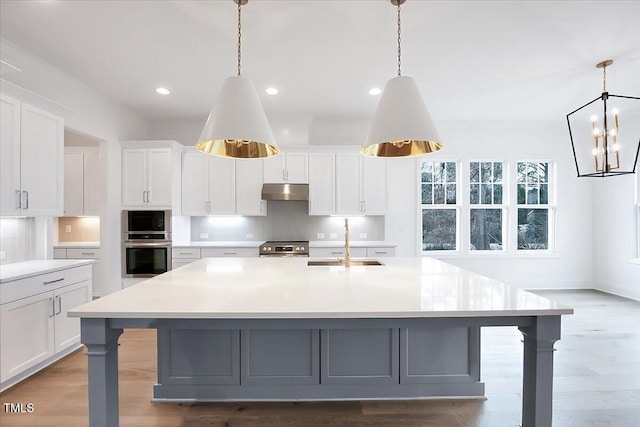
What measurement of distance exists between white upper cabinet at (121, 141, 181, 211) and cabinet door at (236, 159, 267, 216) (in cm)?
93

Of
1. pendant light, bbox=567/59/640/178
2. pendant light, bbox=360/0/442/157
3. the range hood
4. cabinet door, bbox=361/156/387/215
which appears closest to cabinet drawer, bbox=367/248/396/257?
cabinet door, bbox=361/156/387/215

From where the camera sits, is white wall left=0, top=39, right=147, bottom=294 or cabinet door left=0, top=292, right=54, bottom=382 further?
white wall left=0, top=39, right=147, bottom=294

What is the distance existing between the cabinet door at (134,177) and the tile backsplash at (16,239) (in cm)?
150

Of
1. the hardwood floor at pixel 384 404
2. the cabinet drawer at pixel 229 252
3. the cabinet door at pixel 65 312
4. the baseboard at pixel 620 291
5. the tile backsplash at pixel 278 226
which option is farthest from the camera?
the tile backsplash at pixel 278 226

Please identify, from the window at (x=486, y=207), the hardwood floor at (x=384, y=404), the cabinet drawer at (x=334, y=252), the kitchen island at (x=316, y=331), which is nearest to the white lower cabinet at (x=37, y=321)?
the hardwood floor at (x=384, y=404)

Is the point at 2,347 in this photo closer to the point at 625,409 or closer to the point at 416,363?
the point at 416,363

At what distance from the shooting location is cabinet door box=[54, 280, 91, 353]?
10.1 ft

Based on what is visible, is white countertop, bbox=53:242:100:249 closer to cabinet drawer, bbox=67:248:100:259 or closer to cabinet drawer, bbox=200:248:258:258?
cabinet drawer, bbox=67:248:100:259

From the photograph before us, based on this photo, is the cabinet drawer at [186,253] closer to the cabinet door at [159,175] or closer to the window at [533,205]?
the cabinet door at [159,175]

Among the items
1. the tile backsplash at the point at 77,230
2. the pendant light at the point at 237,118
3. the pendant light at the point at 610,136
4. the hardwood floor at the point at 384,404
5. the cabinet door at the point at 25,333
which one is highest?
the pendant light at the point at 610,136

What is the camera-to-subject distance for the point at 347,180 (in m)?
5.29

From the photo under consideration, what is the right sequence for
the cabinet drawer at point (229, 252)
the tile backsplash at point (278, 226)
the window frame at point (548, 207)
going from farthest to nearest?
the window frame at point (548, 207) < the tile backsplash at point (278, 226) < the cabinet drawer at point (229, 252)

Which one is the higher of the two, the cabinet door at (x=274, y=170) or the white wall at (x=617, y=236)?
the cabinet door at (x=274, y=170)

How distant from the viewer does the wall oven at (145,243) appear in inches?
191
